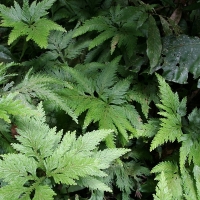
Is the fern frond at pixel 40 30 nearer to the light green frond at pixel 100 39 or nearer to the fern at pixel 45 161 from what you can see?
the light green frond at pixel 100 39

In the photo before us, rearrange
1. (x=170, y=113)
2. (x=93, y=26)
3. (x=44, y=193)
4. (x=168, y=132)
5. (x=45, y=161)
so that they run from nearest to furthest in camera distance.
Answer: (x=44, y=193), (x=45, y=161), (x=168, y=132), (x=170, y=113), (x=93, y=26)

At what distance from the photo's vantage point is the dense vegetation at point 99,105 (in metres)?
1.71

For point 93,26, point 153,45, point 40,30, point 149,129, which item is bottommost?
point 149,129

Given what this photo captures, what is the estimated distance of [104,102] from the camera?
2234 millimetres

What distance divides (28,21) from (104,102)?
0.92 metres

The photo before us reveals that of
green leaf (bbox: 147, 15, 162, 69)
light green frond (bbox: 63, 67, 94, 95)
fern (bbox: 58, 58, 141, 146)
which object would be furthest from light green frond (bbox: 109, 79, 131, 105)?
green leaf (bbox: 147, 15, 162, 69)

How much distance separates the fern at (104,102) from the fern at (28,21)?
0.38m

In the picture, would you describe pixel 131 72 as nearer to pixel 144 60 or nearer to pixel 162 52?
pixel 144 60

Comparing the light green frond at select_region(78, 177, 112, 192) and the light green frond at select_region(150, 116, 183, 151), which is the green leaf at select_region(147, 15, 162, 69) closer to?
the light green frond at select_region(150, 116, 183, 151)

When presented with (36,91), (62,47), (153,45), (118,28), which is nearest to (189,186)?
(153,45)

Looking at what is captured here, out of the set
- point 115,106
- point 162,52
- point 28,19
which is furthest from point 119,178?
point 28,19

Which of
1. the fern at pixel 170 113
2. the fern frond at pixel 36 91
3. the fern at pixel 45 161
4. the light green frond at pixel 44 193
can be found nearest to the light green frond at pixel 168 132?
the fern at pixel 170 113

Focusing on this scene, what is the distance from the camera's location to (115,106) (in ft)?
7.31

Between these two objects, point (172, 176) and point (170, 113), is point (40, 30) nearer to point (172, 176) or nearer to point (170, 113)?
point (170, 113)
